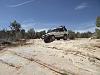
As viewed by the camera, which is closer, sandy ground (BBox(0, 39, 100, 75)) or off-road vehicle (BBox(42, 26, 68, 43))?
sandy ground (BBox(0, 39, 100, 75))

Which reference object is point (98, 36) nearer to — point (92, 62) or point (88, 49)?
point (88, 49)

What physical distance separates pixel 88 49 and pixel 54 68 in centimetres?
615

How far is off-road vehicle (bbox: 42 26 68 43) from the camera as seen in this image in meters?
29.4

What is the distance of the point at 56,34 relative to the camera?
30281 millimetres

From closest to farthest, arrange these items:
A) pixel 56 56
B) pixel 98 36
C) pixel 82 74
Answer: pixel 82 74
pixel 56 56
pixel 98 36

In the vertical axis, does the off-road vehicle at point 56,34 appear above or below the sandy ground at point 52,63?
above

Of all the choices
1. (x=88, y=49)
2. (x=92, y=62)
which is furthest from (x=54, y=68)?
(x=88, y=49)

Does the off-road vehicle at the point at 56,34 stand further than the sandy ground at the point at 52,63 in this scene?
Yes

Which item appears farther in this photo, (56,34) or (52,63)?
(56,34)

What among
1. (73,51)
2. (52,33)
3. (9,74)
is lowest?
(9,74)

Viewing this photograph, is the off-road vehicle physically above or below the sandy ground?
above

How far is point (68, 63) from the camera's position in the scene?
14.6 metres

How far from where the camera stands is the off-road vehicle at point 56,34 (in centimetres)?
2940

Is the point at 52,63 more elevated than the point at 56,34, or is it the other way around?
the point at 56,34
